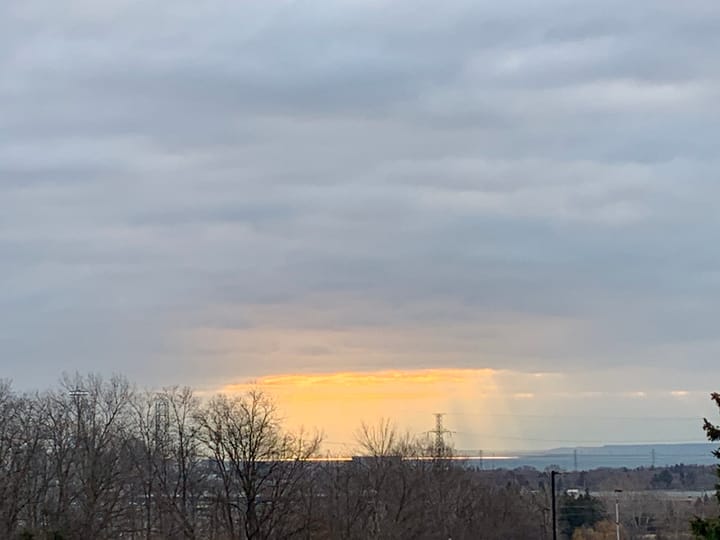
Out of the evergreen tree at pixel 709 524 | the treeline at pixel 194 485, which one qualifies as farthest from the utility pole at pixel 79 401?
the evergreen tree at pixel 709 524

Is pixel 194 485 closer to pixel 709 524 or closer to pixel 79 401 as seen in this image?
pixel 79 401

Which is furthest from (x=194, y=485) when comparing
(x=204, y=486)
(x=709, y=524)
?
(x=709, y=524)

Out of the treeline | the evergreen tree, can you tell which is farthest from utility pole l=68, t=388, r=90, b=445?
the evergreen tree

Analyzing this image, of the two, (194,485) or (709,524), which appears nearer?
(709,524)

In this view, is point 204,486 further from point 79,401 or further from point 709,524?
point 709,524

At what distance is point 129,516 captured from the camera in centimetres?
7362

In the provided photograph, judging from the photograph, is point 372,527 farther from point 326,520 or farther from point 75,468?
point 75,468

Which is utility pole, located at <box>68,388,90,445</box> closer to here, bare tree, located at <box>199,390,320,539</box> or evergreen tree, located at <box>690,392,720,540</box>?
bare tree, located at <box>199,390,320,539</box>

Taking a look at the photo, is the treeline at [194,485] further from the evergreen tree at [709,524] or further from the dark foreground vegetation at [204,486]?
the evergreen tree at [709,524]

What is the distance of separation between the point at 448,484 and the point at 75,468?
33.4 metres

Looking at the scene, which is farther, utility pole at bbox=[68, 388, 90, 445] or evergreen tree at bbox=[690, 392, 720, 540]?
utility pole at bbox=[68, 388, 90, 445]

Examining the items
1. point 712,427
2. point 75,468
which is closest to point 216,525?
point 75,468

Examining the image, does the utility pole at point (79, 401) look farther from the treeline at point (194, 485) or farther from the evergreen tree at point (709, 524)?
the evergreen tree at point (709, 524)

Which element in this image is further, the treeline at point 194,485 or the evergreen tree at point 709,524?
the treeline at point 194,485
